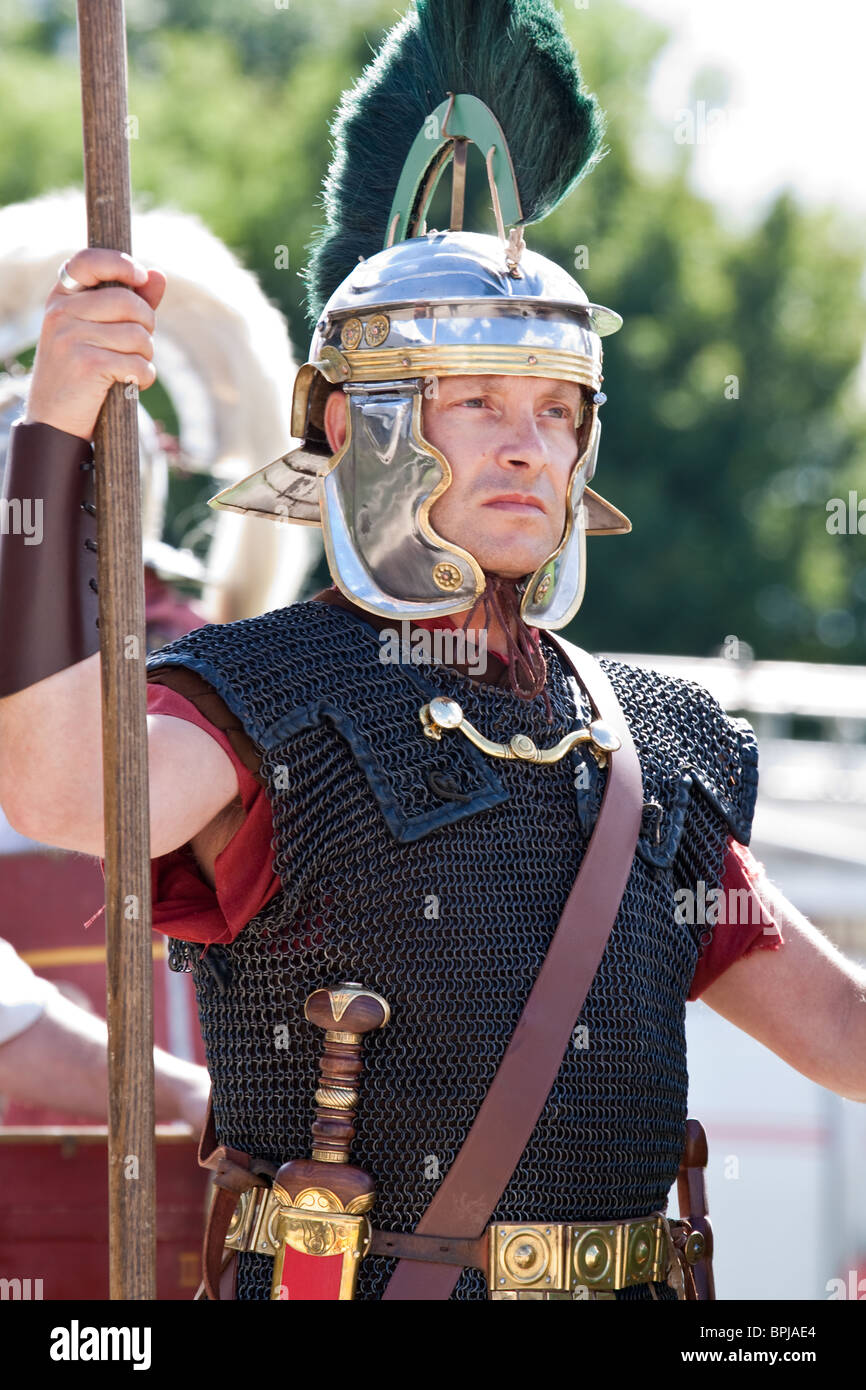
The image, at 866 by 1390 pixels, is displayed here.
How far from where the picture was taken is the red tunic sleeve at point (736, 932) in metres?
3.65

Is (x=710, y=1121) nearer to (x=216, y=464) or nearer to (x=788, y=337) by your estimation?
(x=216, y=464)

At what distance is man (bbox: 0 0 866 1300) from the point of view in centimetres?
311

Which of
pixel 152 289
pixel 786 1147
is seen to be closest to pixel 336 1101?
pixel 152 289

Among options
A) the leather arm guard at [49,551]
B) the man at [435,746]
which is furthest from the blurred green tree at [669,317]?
the leather arm guard at [49,551]

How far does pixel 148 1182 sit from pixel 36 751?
66 centimetres

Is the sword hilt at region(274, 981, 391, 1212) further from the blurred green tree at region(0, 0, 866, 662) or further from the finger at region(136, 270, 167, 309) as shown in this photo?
the blurred green tree at region(0, 0, 866, 662)

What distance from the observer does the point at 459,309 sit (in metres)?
3.46

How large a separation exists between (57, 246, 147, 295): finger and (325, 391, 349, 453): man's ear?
79cm

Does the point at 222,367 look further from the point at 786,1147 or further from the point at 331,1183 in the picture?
the point at 786,1147

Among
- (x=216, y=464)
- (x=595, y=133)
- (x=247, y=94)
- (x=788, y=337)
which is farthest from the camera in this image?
(x=247, y=94)

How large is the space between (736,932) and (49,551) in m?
1.49

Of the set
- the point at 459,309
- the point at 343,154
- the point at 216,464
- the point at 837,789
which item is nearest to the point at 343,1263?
the point at 459,309

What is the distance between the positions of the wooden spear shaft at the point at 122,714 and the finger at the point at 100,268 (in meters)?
0.04

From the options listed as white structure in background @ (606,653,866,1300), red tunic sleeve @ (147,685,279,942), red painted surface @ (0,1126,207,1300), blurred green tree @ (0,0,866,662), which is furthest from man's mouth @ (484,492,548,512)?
blurred green tree @ (0,0,866,662)
